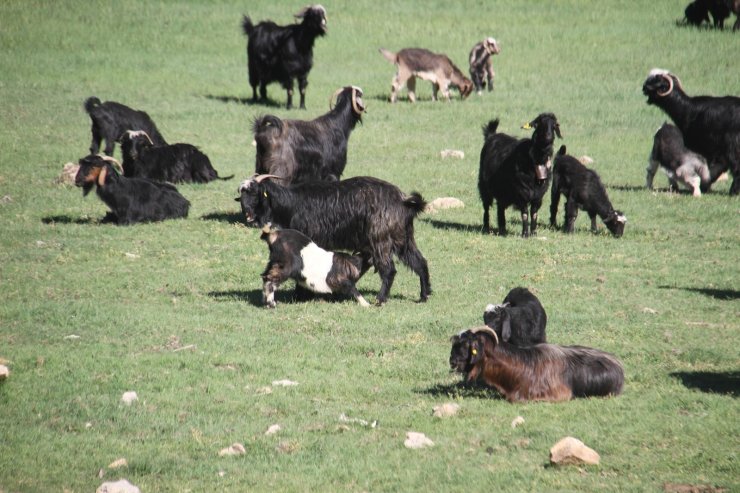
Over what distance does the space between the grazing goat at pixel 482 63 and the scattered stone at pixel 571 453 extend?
892 inches

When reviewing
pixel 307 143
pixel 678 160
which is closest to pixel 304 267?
pixel 307 143

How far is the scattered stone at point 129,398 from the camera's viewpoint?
9.25 meters

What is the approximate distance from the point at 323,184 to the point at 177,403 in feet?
14.8

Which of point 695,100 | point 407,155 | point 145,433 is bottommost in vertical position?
point 145,433

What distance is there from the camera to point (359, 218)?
41.7 ft

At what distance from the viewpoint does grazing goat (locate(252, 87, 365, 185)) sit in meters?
16.9

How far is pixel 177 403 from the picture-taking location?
30.2 ft

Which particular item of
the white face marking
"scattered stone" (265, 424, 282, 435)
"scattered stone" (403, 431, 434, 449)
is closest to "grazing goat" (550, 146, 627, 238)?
the white face marking

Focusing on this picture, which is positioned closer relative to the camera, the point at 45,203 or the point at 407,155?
the point at 45,203

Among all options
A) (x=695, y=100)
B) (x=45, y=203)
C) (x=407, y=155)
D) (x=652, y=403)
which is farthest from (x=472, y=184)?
(x=652, y=403)

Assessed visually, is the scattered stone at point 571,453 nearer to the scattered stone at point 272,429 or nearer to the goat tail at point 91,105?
the scattered stone at point 272,429

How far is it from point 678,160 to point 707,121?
33.5 inches

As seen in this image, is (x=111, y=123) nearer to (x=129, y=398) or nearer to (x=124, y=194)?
(x=124, y=194)

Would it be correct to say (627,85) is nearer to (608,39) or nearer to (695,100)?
(608,39)
